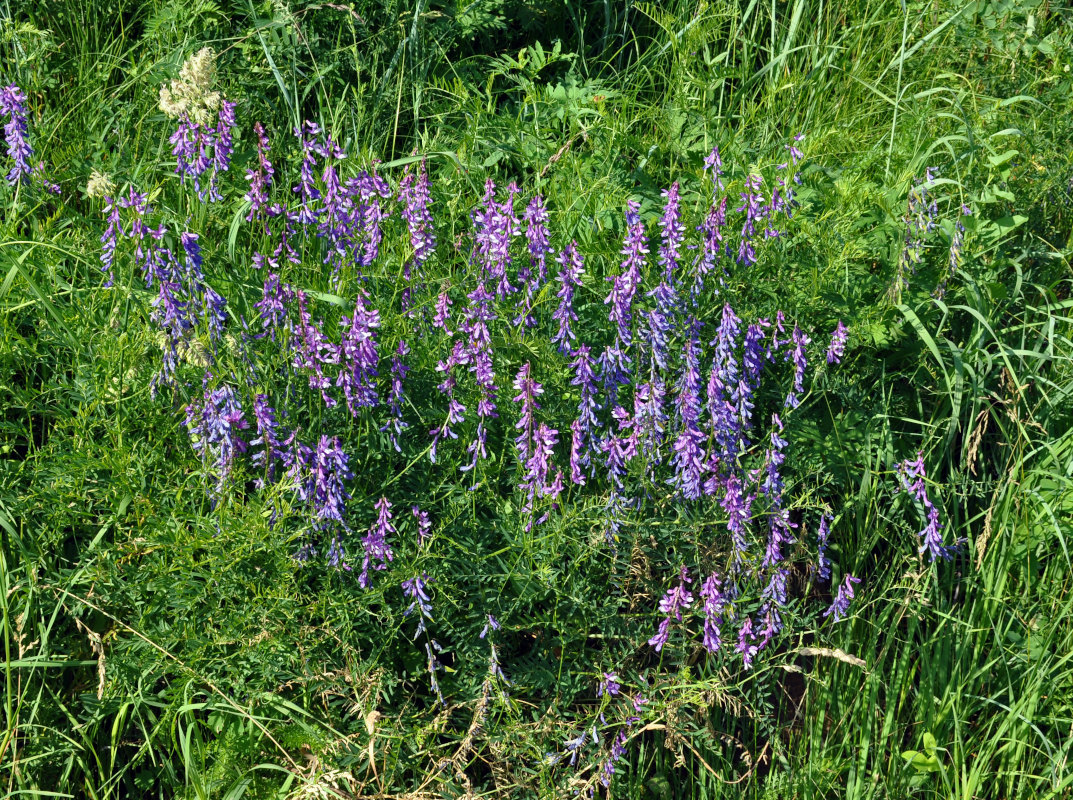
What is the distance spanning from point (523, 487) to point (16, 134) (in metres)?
1.78

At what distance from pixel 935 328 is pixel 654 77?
1832mm

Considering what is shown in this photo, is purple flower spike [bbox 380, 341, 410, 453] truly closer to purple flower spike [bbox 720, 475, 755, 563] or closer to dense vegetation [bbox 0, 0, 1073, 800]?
dense vegetation [bbox 0, 0, 1073, 800]

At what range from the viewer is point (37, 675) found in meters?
2.65

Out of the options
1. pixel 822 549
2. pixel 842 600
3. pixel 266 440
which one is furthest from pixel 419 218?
pixel 842 600

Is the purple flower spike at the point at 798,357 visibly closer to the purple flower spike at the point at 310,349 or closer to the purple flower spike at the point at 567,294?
the purple flower spike at the point at 567,294

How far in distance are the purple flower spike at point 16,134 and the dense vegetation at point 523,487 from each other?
16 millimetres

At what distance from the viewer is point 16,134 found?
2947mm

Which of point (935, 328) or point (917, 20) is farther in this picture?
point (917, 20)

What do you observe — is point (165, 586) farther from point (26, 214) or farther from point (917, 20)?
point (917, 20)

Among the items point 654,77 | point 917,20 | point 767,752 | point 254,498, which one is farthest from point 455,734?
point 917,20

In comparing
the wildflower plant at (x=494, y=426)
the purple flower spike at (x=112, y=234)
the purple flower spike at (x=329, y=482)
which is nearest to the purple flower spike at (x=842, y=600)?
the wildflower plant at (x=494, y=426)

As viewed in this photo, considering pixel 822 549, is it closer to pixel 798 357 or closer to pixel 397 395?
pixel 798 357

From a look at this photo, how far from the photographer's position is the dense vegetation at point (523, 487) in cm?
250

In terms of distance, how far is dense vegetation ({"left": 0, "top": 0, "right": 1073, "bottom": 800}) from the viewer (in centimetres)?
250
